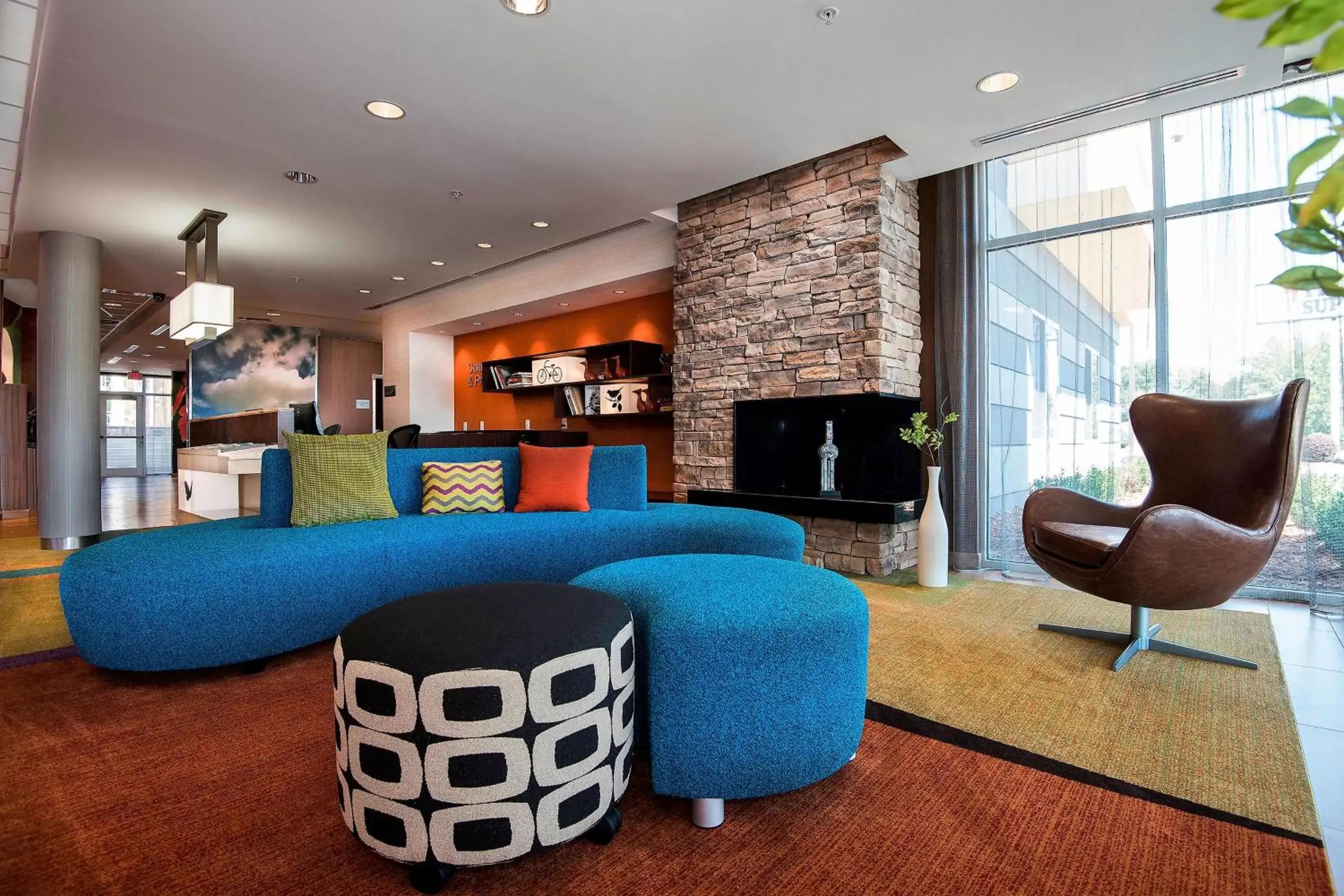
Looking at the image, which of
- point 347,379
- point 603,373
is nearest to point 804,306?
point 603,373

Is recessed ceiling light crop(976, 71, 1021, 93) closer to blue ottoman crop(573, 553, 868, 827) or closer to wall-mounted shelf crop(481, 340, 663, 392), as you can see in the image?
blue ottoman crop(573, 553, 868, 827)

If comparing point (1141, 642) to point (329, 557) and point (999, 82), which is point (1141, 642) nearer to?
point (999, 82)

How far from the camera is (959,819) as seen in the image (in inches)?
60.1

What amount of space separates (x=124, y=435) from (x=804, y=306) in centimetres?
1893

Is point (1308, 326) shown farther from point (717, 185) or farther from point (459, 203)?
point (459, 203)

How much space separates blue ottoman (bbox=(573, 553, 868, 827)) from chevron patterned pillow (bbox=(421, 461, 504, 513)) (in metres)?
2.30

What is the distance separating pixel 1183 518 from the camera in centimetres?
233

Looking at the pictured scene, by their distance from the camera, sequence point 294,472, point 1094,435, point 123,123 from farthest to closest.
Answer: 1. point 1094,435
2. point 123,123
3. point 294,472

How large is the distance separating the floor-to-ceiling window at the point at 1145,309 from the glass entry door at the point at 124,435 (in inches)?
773

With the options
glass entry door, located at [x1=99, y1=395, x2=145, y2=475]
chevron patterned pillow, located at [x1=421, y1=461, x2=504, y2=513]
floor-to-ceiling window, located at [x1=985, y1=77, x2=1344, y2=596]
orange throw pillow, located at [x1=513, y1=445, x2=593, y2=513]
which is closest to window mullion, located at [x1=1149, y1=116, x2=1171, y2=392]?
floor-to-ceiling window, located at [x1=985, y1=77, x2=1344, y2=596]

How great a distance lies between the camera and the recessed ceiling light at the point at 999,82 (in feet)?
10.6

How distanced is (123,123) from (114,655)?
10.3 feet

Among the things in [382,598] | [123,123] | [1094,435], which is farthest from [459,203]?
[1094,435]

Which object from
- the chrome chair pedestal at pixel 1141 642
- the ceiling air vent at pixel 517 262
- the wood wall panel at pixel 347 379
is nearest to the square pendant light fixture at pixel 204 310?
the ceiling air vent at pixel 517 262
